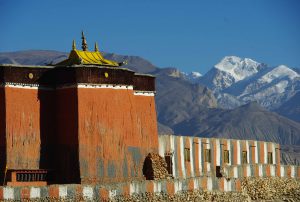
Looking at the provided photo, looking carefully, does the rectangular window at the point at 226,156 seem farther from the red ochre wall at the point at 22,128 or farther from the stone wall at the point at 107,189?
the red ochre wall at the point at 22,128

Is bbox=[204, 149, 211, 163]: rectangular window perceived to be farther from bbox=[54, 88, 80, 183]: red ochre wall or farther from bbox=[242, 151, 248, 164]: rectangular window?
bbox=[54, 88, 80, 183]: red ochre wall

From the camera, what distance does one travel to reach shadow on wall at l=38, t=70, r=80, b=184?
46562mm

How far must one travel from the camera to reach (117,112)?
159 feet

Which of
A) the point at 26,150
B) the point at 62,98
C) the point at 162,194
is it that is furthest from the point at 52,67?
the point at 162,194

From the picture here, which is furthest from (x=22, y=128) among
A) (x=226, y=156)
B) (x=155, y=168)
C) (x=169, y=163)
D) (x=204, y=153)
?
(x=226, y=156)

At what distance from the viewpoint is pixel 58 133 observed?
47.8 metres

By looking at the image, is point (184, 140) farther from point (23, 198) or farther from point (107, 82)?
point (23, 198)

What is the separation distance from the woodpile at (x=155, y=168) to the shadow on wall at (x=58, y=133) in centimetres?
543

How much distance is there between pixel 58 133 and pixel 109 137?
3.03 metres

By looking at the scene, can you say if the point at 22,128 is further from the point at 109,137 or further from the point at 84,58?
the point at 84,58

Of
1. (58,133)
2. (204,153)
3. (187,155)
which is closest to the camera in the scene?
(58,133)

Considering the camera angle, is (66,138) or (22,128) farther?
(66,138)

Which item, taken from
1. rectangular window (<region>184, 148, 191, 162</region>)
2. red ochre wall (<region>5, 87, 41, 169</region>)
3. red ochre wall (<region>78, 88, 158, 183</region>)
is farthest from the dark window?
red ochre wall (<region>5, 87, 41, 169</region>)

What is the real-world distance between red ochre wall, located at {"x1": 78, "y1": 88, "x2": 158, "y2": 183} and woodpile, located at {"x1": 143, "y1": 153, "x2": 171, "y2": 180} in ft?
1.34
